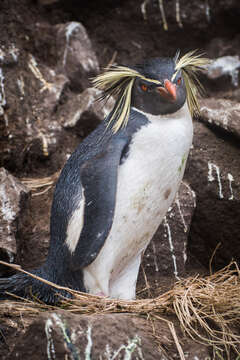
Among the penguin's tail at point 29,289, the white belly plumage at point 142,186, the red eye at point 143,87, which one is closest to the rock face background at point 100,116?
the penguin's tail at point 29,289

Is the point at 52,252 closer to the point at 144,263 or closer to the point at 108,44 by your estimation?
the point at 144,263

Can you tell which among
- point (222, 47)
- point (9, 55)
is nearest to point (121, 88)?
point (9, 55)

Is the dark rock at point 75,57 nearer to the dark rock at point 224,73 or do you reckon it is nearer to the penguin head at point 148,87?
the dark rock at point 224,73

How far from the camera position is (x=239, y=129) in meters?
3.62

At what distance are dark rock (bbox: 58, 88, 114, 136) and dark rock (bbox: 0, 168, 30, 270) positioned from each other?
80 centimetres

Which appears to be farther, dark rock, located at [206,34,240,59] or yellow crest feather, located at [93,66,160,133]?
dark rock, located at [206,34,240,59]

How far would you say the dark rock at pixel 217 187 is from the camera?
3.68 metres

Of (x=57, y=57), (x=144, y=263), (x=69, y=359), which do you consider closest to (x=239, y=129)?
(x=144, y=263)

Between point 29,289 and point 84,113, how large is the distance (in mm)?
1662

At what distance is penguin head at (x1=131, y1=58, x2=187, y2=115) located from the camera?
2.67 m

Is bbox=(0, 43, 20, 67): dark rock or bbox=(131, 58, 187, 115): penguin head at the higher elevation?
bbox=(131, 58, 187, 115): penguin head

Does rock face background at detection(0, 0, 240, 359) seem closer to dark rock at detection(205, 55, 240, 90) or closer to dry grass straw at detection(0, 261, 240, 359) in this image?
dark rock at detection(205, 55, 240, 90)

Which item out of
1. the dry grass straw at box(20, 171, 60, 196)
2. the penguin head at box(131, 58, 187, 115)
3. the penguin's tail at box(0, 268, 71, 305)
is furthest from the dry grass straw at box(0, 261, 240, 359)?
the dry grass straw at box(20, 171, 60, 196)

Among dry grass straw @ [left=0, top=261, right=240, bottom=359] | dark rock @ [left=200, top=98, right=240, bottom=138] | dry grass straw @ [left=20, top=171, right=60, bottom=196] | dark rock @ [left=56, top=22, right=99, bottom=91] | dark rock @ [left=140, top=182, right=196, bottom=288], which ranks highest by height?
dark rock @ [left=56, top=22, right=99, bottom=91]
